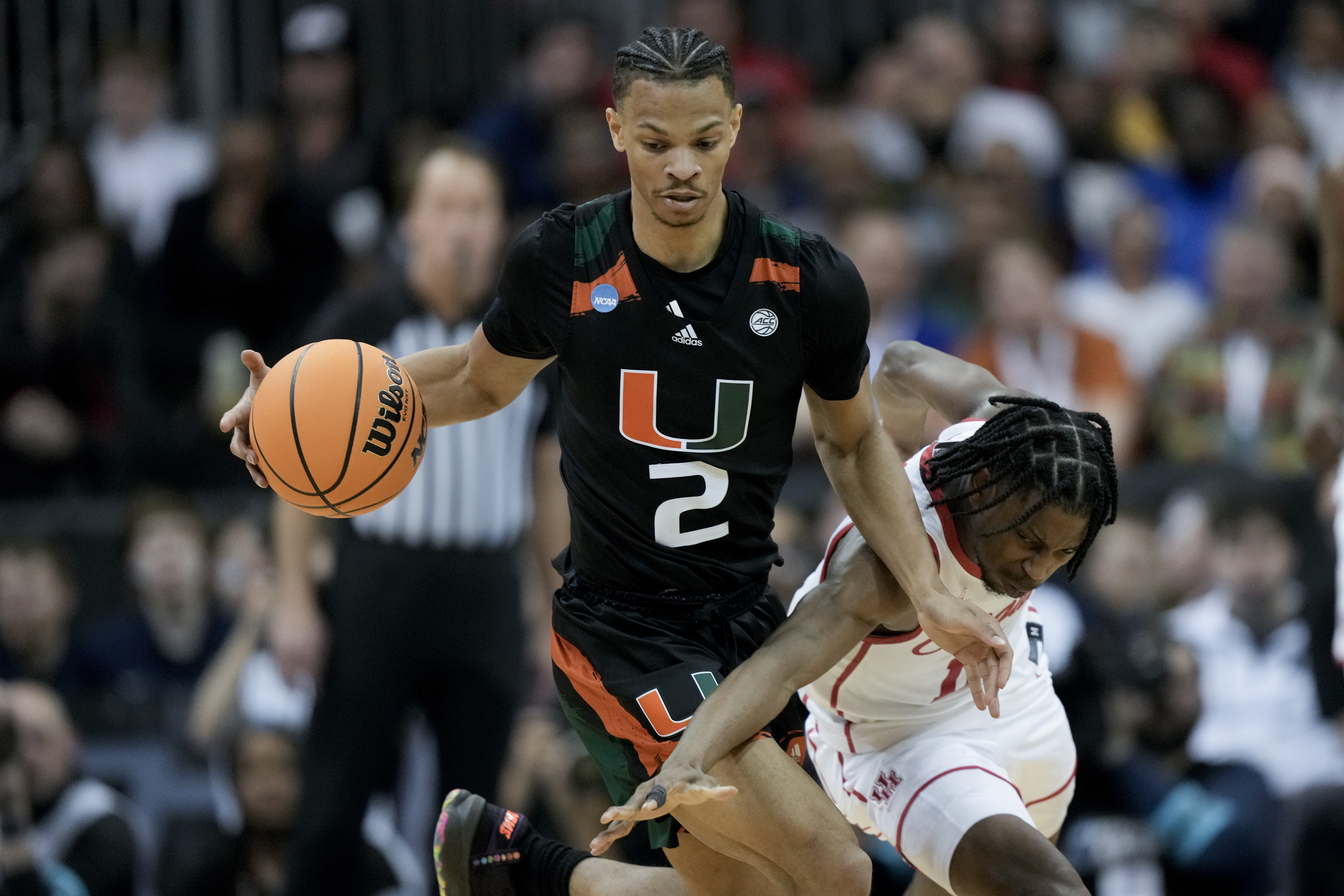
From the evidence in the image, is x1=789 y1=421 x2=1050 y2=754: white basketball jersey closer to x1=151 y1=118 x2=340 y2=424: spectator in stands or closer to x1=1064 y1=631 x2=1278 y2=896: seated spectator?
x1=1064 y1=631 x2=1278 y2=896: seated spectator

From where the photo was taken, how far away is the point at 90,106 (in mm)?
10820

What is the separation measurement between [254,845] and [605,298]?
390 cm

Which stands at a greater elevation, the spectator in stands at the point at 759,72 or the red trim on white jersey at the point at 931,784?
the spectator in stands at the point at 759,72

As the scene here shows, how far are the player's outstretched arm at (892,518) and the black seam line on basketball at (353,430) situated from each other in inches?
44.0

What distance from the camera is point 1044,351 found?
8.82 m

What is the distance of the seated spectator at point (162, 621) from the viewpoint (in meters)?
8.26

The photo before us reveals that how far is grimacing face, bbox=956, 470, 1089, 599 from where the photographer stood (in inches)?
170

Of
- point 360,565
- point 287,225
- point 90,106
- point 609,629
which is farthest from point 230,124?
point 609,629

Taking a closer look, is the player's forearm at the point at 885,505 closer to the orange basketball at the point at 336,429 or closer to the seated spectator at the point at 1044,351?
the orange basketball at the point at 336,429

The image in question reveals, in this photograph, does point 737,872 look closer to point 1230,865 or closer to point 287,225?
point 1230,865

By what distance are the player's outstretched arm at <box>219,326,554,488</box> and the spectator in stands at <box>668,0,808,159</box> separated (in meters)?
5.84

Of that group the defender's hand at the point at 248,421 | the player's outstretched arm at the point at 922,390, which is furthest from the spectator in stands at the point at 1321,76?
the defender's hand at the point at 248,421

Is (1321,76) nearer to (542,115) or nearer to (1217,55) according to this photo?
(1217,55)

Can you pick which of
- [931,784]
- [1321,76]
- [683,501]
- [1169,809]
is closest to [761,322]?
[683,501]
